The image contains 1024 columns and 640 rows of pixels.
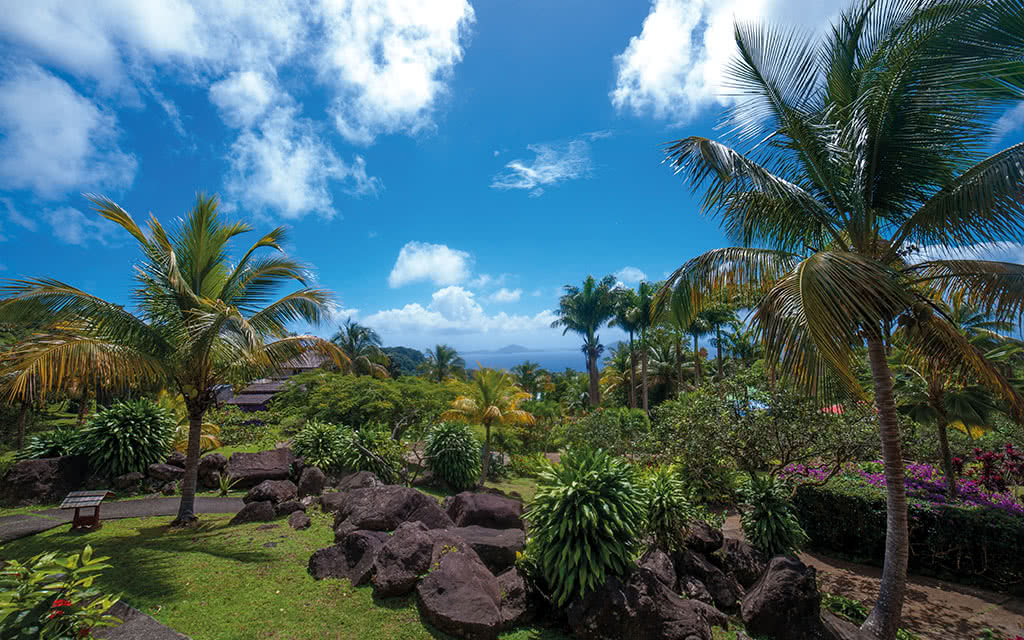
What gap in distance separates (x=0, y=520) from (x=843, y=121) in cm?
1773

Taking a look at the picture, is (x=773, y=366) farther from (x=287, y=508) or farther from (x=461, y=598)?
(x=287, y=508)

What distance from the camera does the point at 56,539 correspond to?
8609 mm

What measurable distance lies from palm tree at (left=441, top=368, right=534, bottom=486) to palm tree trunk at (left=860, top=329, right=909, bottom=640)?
37.4 feet

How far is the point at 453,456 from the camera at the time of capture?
15.9 metres

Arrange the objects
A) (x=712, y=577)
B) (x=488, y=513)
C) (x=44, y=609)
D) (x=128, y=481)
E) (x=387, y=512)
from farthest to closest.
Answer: (x=128, y=481), (x=488, y=513), (x=387, y=512), (x=712, y=577), (x=44, y=609)

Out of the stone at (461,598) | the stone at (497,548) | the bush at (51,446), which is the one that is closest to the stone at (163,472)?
the bush at (51,446)

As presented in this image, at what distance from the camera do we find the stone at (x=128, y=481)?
12.0 meters

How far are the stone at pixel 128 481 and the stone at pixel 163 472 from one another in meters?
0.33

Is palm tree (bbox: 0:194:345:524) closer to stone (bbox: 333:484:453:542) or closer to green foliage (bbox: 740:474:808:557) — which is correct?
stone (bbox: 333:484:453:542)

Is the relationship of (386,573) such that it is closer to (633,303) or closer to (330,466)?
(330,466)

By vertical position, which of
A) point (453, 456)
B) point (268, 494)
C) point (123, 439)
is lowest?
point (268, 494)

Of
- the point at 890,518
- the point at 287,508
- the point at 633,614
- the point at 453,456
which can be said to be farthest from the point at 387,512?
the point at 890,518

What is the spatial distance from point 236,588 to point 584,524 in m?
5.16

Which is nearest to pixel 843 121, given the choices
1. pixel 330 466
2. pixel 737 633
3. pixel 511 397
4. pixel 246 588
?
pixel 737 633
